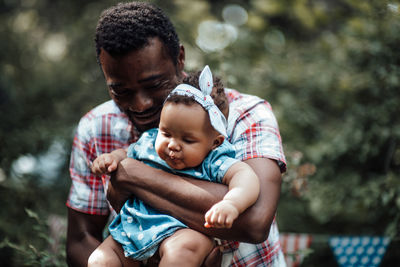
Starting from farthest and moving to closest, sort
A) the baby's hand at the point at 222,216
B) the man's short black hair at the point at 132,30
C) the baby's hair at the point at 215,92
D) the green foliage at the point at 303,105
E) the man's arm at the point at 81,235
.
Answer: the green foliage at the point at 303,105, the man's arm at the point at 81,235, the man's short black hair at the point at 132,30, the baby's hair at the point at 215,92, the baby's hand at the point at 222,216

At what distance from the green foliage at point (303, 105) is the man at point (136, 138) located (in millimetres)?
518

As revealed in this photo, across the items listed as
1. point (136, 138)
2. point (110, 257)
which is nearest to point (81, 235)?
point (110, 257)

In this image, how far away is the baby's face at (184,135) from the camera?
1649 mm

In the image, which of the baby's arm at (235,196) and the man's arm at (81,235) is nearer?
the baby's arm at (235,196)

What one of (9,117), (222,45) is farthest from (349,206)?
(9,117)

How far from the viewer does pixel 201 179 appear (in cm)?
Answer: 175

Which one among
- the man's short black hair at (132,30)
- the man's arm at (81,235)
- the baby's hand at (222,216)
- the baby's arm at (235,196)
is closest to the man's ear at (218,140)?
the baby's arm at (235,196)

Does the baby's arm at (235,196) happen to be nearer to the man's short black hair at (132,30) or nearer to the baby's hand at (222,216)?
the baby's hand at (222,216)

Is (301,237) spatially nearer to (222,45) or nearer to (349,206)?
(349,206)

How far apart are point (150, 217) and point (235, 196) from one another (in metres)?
0.42

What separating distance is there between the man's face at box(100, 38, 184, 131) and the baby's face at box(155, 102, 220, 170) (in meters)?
0.29

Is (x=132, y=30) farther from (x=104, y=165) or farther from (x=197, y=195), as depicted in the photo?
(x=197, y=195)

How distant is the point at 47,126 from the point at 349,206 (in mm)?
3535

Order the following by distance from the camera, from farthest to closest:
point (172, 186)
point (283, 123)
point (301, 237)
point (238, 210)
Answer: point (283, 123), point (301, 237), point (172, 186), point (238, 210)
